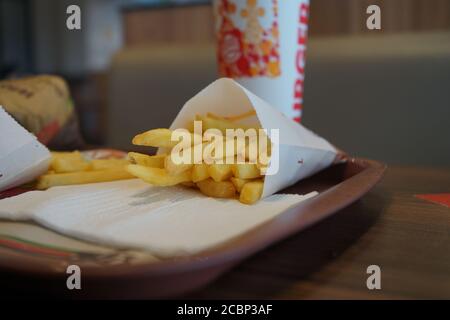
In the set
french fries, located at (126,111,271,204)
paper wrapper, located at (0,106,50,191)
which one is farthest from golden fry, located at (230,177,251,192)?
paper wrapper, located at (0,106,50,191)

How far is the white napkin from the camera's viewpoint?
48cm

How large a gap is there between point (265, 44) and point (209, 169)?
1.39ft

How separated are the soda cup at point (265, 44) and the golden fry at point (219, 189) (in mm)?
376

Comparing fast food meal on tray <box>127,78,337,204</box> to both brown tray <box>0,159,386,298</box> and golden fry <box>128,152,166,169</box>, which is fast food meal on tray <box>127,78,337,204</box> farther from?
brown tray <box>0,159,386,298</box>

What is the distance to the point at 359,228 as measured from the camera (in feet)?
2.11

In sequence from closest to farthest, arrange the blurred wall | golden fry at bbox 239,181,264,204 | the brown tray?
1. the brown tray
2. golden fry at bbox 239,181,264,204
3. the blurred wall

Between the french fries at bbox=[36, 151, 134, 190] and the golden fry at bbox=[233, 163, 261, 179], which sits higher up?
the golden fry at bbox=[233, 163, 261, 179]

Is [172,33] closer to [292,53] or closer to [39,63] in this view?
[292,53]

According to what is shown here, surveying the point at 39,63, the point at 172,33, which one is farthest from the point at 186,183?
the point at 39,63

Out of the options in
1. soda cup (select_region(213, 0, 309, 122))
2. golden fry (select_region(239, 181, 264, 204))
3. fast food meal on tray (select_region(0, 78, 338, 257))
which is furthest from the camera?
soda cup (select_region(213, 0, 309, 122))

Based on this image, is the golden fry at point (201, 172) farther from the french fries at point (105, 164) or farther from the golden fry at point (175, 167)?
the french fries at point (105, 164)

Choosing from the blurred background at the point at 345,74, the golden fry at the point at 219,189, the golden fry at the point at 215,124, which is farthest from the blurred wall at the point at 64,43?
the golden fry at the point at 219,189

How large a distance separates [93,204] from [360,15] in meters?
1.89

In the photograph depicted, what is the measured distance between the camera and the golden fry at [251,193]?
631 mm
